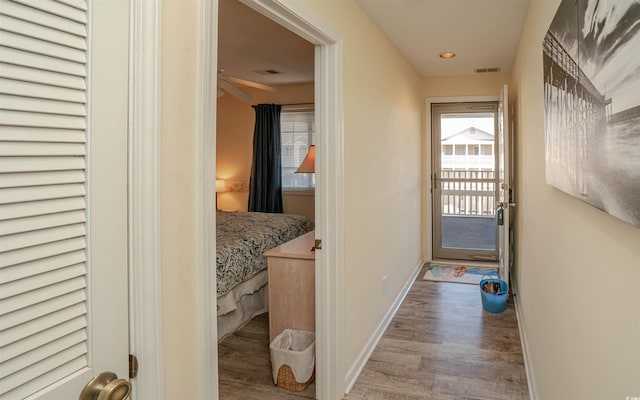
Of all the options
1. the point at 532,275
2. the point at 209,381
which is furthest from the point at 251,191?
the point at 209,381

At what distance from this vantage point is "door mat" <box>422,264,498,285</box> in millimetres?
4718

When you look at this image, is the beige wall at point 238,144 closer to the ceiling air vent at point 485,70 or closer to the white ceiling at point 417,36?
the white ceiling at point 417,36

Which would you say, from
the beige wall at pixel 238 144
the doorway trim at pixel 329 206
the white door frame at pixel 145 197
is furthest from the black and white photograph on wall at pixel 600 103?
the beige wall at pixel 238 144

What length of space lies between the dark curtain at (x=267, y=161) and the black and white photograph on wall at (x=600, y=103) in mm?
4510

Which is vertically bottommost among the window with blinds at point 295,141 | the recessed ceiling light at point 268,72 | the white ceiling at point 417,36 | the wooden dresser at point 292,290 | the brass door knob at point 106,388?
the wooden dresser at point 292,290

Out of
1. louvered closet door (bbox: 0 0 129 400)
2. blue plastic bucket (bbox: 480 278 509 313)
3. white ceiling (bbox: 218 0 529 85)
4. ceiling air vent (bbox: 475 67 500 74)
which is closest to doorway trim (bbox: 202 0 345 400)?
white ceiling (bbox: 218 0 529 85)

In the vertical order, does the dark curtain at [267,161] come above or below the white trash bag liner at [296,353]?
above

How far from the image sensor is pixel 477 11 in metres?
2.88

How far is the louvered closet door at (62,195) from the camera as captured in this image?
2.35ft

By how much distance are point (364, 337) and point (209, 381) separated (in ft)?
5.76

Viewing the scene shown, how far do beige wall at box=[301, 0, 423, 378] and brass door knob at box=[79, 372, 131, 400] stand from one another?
1.65m

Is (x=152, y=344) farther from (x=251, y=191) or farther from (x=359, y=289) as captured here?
(x=251, y=191)

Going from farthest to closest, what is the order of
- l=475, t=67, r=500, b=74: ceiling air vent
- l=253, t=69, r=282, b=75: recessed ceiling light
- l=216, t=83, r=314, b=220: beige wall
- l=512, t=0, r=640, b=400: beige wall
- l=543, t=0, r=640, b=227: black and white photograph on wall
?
l=216, t=83, r=314, b=220: beige wall < l=253, t=69, r=282, b=75: recessed ceiling light < l=475, t=67, r=500, b=74: ceiling air vent < l=512, t=0, r=640, b=400: beige wall < l=543, t=0, r=640, b=227: black and white photograph on wall

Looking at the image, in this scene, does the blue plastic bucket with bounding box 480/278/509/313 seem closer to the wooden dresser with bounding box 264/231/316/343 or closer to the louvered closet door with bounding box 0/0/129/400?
the wooden dresser with bounding box 264/231/316/343
